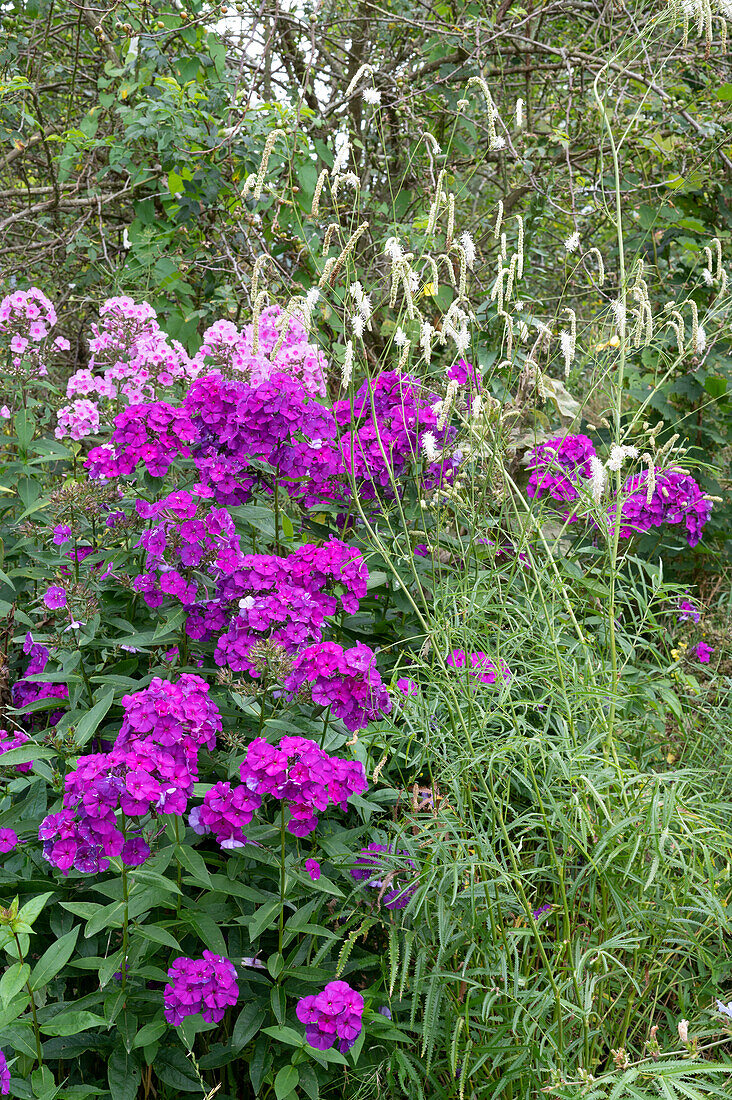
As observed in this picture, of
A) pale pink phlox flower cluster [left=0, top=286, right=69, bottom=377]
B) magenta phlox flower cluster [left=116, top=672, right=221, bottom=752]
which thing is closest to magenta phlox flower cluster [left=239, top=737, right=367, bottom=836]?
magenta phlox flower cluster [left=116, top=672, right=221, bottom=752]

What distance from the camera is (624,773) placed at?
1819mm

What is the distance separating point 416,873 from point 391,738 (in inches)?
17.5

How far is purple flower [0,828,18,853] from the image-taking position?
186 cm

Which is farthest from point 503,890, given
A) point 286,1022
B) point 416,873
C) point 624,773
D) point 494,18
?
point 494,18

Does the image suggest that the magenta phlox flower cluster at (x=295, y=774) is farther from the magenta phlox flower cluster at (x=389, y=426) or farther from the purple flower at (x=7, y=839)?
the magenta phlox flower cluster at (x=389, y=426)

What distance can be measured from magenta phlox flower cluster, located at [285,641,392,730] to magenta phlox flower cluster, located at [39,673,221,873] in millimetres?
186

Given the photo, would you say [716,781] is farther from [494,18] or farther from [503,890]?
[494,18]

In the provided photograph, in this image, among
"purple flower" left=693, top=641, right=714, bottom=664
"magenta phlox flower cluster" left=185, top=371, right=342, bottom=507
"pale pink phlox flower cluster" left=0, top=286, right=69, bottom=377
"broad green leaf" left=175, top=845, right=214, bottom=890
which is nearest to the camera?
"broad green leaf" left=175, top=845, right=214, bottom=890

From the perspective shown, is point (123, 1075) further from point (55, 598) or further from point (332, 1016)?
point (55, 598)

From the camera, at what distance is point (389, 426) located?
2.57m

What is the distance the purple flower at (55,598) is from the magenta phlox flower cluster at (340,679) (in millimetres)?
697

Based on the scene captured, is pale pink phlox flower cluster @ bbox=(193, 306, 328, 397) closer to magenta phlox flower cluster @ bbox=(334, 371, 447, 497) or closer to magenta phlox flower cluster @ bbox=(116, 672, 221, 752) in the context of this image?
magenta phlox flower cluster @ bbox=(334, 371, 447, 497)

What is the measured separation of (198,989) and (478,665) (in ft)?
2.98

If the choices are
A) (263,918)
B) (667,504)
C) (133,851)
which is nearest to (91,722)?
(133,851)
